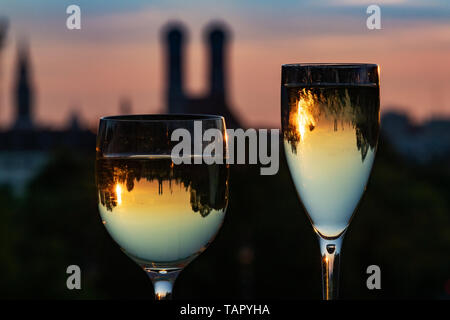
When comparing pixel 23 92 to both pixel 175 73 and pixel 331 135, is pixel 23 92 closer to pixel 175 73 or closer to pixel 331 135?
pixel 175 73

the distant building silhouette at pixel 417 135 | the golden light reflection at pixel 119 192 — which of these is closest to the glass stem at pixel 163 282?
the golden light reflection at pixel 119 192

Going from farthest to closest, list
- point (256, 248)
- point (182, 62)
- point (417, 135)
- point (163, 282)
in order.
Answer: point (182, 62) → point (417, 135) → point (256, 248) → point (163, 282)

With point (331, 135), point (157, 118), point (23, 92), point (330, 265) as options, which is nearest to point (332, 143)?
point (331, 135)

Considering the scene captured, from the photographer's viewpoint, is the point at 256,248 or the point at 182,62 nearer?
the point at 256,248

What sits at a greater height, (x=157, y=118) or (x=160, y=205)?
(x=157, y=118)

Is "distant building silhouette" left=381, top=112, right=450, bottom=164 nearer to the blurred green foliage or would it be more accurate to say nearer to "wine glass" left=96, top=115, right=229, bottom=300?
the blurred green foliage
